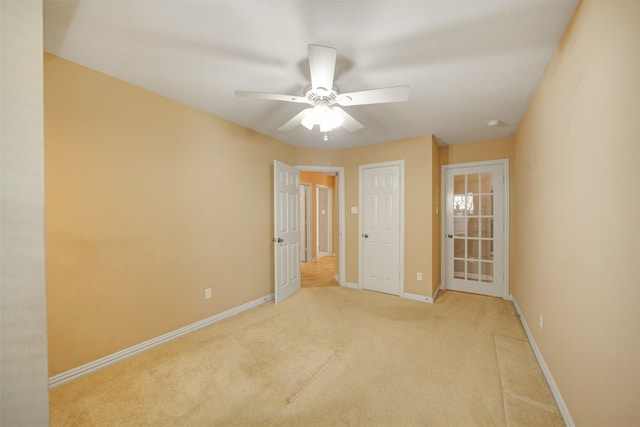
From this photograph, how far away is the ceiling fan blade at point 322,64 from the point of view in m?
1.40

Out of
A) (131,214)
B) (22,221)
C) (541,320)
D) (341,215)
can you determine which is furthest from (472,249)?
(22,221)

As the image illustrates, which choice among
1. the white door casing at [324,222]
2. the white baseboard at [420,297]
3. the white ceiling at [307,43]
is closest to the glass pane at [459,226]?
the white baseboard at [420,297]

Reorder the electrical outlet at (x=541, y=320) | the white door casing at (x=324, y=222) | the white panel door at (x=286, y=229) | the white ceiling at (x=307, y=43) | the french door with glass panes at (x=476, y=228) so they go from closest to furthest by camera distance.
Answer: the white ceiling at (x=307, y=43) < the electrical outlet at (x=541, y=320) < the white panel door at (x=286, y=229) < the french door with glass panes at (x=476, y=228) < the white door casing at (x=324, y=222)

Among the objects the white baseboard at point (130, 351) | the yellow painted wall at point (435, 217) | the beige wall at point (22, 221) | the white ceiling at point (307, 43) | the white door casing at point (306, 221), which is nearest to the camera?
the beige wall at point (22, 221)

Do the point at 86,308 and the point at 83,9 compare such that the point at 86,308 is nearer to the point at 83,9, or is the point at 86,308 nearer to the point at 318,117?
the point at 83,9

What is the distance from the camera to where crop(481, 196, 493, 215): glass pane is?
380 centimetres

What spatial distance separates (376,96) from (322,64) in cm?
46

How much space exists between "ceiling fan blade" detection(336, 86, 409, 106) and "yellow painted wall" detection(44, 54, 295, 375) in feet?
5.70

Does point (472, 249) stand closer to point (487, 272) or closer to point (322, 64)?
point (487, 272)

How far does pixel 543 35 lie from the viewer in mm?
1579

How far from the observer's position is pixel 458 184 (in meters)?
4.04

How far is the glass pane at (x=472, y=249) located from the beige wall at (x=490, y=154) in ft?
1.38

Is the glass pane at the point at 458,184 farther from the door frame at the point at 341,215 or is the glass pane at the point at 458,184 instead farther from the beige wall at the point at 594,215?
the beige wall at the point at 594,215

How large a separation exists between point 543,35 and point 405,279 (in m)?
3.02
